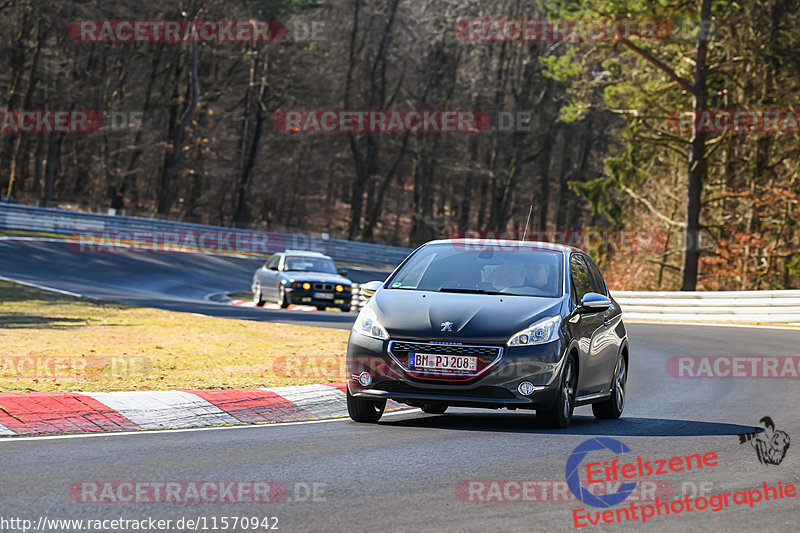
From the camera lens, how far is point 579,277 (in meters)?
11.4

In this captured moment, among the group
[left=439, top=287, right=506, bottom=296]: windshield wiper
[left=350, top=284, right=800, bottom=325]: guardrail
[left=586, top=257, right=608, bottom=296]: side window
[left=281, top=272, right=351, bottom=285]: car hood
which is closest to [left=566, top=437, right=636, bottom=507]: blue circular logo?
[left=439, top=287, right=506, bottom=296]: windshield wiper

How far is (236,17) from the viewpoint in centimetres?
6353

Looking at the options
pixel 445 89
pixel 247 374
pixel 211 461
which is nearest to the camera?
pixel 211 461

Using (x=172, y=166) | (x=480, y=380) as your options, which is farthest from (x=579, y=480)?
(x=172, y=166)

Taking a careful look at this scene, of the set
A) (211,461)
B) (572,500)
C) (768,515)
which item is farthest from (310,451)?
(768,515)

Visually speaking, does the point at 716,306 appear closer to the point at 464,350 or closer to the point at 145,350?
the point at 145,350

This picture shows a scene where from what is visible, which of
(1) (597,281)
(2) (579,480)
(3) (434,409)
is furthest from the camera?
(1) (597,281)

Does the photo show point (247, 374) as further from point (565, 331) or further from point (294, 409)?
point (565, 331)

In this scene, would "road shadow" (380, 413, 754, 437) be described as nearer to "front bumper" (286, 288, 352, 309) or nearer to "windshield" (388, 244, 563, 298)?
"windshield" (388, 244, 563, 298)

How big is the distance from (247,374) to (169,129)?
181ft

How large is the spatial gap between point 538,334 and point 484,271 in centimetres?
125

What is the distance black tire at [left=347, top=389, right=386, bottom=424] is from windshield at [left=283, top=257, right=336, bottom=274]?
23.0 m

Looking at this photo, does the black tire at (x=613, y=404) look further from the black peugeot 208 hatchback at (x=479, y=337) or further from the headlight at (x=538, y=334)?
the headlight at (x=538, y=334)

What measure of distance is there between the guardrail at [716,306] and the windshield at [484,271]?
54.9ft
